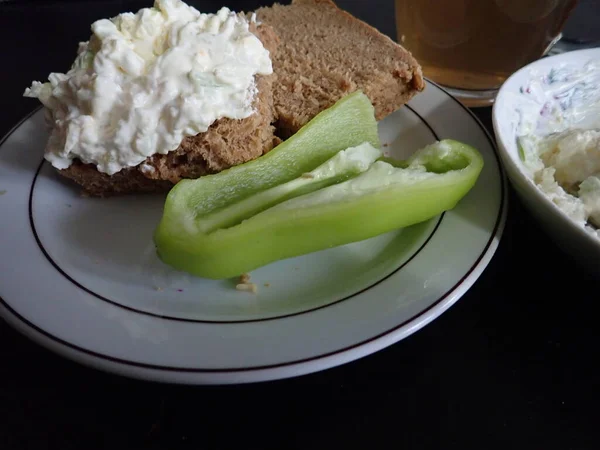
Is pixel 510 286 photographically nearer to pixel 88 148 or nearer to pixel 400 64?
pixel 400 64

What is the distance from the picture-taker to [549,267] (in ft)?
3.96

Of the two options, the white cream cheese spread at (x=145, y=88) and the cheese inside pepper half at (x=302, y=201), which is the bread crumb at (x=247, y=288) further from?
the white cream cheese spread at (x=145, y=88)

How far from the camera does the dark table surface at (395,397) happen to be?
2.99ft

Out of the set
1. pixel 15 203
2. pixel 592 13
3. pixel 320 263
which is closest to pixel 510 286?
pixel 320 263

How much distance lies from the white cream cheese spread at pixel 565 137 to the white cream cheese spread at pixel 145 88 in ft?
2.38

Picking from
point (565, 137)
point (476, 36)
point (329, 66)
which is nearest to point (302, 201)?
point (329, 66)

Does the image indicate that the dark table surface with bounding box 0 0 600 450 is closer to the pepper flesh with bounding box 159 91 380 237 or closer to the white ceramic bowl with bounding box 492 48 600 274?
the white ceramic bowl with bounding box 492 48 600 274

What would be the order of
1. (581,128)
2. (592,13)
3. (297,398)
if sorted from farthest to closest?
(592,13) → (581,128) → (297,398)

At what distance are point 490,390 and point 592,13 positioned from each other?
6.95 ft

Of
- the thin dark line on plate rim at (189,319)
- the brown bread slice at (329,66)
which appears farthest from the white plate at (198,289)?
the brown bread slice at (329,66)

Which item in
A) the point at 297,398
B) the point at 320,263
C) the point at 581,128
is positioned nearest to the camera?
the point at 297,398

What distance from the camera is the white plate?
88 cm

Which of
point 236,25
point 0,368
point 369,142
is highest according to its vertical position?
point 236,25

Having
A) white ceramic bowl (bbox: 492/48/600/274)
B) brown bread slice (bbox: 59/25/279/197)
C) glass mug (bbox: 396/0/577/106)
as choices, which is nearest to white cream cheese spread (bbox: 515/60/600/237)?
white ceramic bowl (bbox: 492/48/600/274)
